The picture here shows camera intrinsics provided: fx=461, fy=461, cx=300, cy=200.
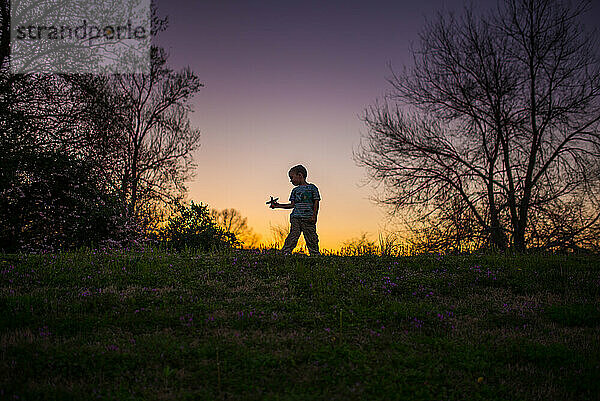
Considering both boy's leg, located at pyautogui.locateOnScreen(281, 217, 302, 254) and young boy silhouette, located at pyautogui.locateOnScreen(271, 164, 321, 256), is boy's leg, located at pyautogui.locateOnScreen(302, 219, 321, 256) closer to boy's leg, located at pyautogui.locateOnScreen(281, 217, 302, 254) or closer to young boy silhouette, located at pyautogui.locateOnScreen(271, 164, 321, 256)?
young boy silhouette, located at pyautogui.locateOnScreen(271, 164, 321, 256)

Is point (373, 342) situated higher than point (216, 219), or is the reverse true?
point (216, 219)

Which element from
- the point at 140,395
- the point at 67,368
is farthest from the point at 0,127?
the point at 140,395

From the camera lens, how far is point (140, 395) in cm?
480

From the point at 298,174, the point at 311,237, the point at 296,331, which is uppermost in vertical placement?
the point at 298,174

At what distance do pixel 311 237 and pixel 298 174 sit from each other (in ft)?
5.80

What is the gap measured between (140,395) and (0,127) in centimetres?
1491

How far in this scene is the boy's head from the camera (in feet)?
41.5

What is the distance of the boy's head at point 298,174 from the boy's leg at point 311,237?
118cm

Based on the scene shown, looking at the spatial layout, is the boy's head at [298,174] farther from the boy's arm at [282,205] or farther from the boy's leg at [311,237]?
the boy's leg at [311,237]

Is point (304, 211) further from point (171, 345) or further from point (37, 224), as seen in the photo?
point (37, 224)

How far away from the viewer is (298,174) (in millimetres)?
12680

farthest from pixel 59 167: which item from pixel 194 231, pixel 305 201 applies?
pixel 305 201

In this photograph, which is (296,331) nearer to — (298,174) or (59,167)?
(298,174)

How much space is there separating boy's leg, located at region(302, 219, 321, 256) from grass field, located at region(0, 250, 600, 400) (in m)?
1.82
